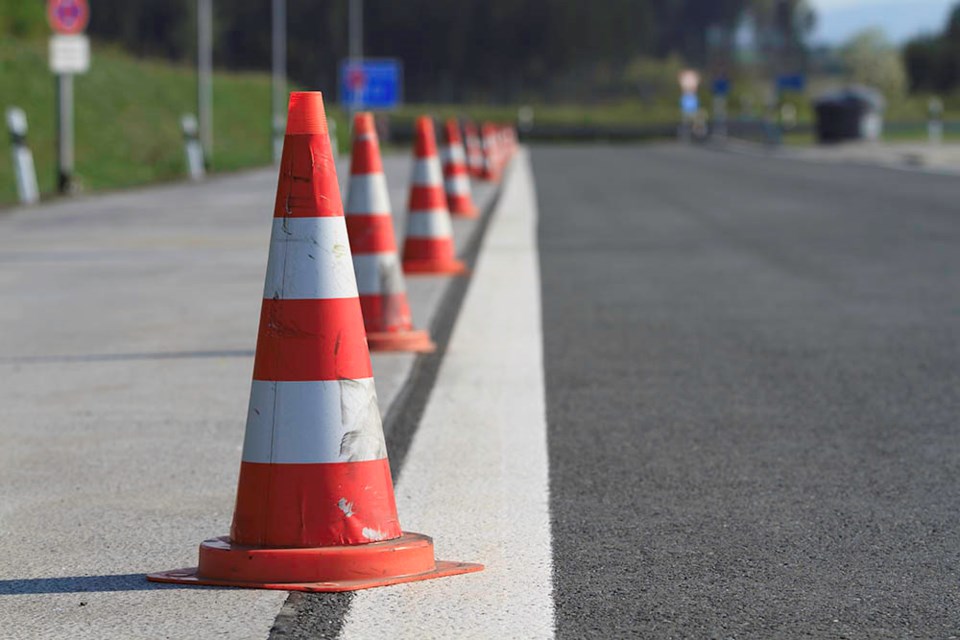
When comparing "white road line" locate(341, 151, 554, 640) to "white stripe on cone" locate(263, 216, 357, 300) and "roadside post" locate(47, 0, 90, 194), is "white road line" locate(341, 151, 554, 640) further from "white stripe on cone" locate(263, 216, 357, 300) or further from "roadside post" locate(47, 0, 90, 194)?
"roadside post" locate(47, 0, 90, 194)

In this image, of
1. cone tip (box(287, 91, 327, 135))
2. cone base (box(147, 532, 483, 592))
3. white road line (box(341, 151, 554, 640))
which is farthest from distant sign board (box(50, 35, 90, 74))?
cone base (box(147, 532, 483, 592))

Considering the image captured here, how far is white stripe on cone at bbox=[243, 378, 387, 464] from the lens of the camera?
396 cm

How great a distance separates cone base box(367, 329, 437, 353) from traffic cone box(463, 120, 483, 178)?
2027 centimetres

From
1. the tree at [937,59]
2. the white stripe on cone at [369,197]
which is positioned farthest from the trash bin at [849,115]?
the tree at [937,59]

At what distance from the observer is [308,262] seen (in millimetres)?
4137

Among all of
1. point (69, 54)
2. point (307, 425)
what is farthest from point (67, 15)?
point (307, 425)

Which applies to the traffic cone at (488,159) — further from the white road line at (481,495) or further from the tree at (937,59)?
the tree at (937,59)

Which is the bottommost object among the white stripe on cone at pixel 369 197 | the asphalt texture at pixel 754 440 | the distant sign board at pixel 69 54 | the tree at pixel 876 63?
the asphalt texture at pixel 754 440

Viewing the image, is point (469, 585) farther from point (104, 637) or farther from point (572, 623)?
point (104, 637)

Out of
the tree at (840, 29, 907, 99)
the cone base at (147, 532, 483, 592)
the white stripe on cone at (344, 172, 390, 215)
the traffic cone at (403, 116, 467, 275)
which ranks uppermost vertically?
the tree at (840, 29, 907, 99)

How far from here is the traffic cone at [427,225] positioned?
10898 mm

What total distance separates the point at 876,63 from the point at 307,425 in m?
153

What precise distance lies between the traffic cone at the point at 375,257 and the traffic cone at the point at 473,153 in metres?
19.9

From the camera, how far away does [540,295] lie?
32.9 feet
